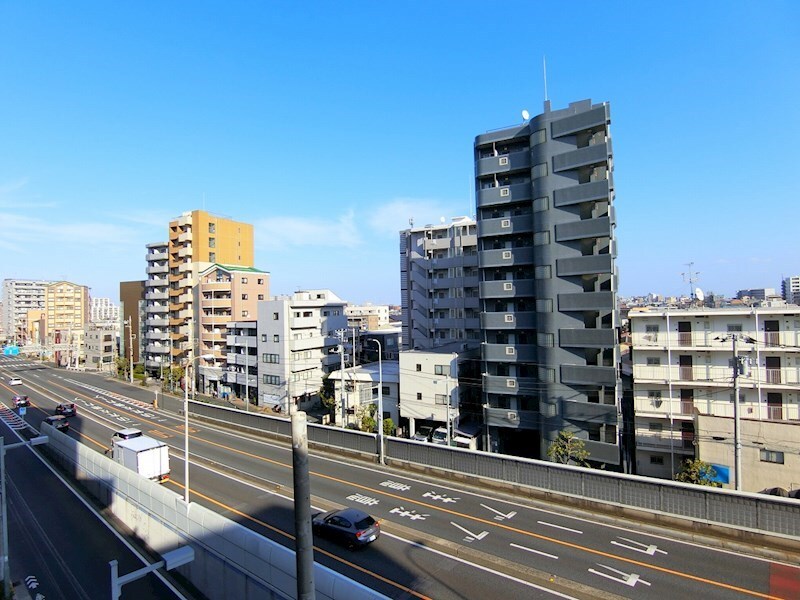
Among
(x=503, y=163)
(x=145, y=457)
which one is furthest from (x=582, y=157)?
(x=145, y=457)

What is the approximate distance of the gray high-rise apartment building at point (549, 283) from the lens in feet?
110

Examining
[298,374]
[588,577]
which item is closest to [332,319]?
[298,374]

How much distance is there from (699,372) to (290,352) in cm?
4250

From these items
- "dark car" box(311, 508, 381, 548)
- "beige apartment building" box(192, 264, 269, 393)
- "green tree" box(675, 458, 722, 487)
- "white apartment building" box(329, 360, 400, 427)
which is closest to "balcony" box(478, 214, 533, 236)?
"white apartment building" box(329, 360, 400, 427)

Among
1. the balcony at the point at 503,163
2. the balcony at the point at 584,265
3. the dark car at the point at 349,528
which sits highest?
the balcony at the point at 503,163

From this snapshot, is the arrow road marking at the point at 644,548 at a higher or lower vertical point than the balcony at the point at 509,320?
lower

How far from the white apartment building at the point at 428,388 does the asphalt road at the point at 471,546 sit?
48.5 feet

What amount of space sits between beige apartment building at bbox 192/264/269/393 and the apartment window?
196 feet

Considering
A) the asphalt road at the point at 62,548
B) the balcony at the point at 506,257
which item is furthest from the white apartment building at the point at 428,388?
the asphalt road at the point at 62,548

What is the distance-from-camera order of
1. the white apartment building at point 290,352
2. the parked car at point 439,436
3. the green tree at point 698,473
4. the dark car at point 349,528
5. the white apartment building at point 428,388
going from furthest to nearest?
the white apartment building at point 290,352 < the white apartment building at point 428,388 < the parked car at point 439,436 < the green tree at point 698,473 < the dark car at point 349,528

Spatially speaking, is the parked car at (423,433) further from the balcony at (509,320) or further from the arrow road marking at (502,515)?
the arrow road marking at (502,515)

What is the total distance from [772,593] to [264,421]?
105 ft

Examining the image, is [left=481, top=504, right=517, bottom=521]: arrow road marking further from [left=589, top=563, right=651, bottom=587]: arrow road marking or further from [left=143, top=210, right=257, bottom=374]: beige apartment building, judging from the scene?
[left=143, top=210, right=257, bottom=374]: beige apartment building

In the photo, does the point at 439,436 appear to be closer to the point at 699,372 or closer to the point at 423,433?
the point at 423,433
